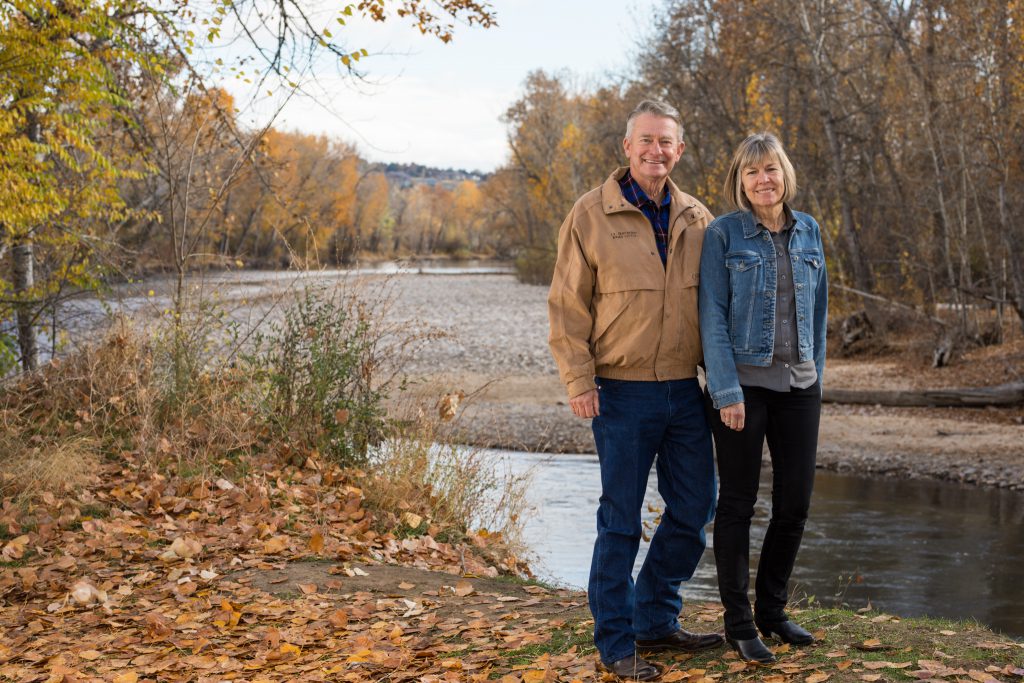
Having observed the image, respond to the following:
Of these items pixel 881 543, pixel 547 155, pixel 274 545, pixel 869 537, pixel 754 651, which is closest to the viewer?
pixel 754 651

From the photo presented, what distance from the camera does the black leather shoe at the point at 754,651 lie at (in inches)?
170

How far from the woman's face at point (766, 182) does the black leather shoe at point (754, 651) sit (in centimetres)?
178

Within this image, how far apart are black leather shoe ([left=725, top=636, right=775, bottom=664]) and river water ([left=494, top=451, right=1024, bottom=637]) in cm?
390

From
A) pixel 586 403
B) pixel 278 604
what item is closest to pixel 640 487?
pixel 586 403

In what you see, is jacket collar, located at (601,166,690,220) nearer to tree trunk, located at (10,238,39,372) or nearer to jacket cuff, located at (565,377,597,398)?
jacket cuff, located at (565,377,597,398)

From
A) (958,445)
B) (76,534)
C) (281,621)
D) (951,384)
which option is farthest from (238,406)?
(951,384)

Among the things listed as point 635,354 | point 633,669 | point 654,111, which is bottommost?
point 633,669

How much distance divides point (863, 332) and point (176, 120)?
53.3ft

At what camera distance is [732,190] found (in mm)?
4398

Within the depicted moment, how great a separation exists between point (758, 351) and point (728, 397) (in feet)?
0.81

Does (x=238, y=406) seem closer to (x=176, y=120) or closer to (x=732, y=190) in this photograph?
(x=176, y=120)

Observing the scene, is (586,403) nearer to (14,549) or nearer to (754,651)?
(754,651)

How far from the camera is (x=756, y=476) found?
4250mm

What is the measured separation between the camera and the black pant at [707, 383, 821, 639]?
13.8ft
